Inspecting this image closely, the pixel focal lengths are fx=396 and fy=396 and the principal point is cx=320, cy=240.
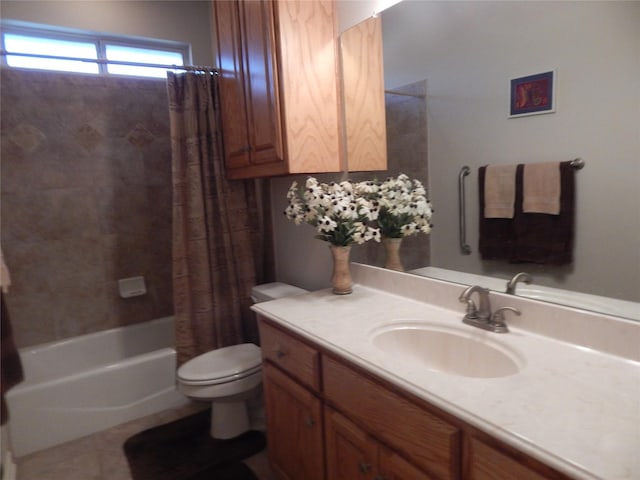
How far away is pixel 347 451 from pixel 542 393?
0.61 m

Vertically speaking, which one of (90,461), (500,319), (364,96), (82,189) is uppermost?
(364,96)

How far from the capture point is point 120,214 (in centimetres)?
271

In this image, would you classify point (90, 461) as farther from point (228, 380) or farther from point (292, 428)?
point (292, 428)

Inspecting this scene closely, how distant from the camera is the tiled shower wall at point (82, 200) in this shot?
2.42 metres

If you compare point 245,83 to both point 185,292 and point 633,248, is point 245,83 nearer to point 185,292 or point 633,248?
point 185,292

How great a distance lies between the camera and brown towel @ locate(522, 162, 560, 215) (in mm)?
1146

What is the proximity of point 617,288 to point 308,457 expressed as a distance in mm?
1113

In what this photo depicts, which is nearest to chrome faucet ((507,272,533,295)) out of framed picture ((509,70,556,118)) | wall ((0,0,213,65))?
framed picture ((509,70,556,118))

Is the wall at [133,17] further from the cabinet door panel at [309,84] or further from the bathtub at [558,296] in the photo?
the bathtub at [558,296]

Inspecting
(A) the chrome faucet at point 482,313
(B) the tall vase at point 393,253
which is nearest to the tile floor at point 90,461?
(B) the tall vase at point 393,253

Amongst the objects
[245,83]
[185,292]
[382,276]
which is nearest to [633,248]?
[382,276]

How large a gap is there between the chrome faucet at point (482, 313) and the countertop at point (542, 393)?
3 centimetres

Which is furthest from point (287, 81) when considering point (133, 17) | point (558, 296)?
point (133, 17)

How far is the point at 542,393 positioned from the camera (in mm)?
860
